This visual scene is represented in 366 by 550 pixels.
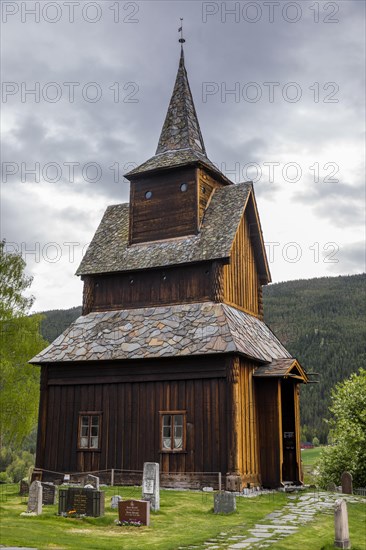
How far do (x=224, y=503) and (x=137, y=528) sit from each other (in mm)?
3137

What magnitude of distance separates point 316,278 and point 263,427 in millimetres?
126816

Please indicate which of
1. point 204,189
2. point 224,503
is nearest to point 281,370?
point 224,503

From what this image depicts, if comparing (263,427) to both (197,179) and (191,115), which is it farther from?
(191,115)

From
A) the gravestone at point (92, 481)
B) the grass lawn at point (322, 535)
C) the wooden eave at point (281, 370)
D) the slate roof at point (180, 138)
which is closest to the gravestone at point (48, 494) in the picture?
the gravestone at point (92, 481)

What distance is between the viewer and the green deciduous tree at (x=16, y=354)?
37.3m

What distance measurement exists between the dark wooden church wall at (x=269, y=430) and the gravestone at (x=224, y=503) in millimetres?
6173

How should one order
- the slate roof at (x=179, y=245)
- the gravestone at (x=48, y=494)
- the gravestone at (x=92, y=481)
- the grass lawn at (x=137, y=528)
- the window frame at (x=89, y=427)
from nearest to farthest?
the grass lawn at (x=137, y=528)
the gravestone at (x=92, y=481)
the gravestone at (x=48, y=494)
the window frame at (x=89, y=427)
the slate roof at (x=179, y=245)

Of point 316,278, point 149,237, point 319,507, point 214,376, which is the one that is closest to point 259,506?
point 319,507

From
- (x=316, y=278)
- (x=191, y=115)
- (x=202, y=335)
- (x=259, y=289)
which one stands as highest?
(x=316, y=278)

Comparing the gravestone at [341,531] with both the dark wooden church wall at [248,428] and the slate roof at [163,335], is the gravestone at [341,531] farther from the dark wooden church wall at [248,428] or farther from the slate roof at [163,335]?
the slate roof at [163,335]

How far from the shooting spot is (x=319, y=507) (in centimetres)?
1870

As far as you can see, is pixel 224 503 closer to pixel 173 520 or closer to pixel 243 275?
pixel 173 520

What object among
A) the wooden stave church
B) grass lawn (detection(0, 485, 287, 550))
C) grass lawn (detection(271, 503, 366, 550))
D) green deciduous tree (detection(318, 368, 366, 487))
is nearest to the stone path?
grass lawn (detection(271, 503, 366, 550))

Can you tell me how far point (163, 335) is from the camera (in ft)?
79.5
